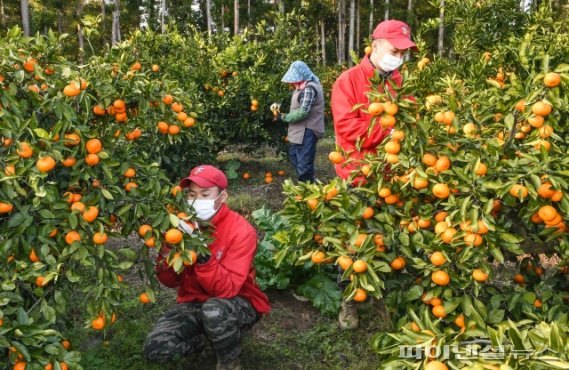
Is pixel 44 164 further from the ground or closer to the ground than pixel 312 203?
further from the ground

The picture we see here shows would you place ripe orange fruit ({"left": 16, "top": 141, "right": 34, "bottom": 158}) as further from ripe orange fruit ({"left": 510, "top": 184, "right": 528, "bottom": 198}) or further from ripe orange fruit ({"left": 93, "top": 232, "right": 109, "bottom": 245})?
ripe orange fruit ({"left": 510, "top": 184, "right": 528, "bottom": 198})

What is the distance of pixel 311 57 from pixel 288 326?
5959mm

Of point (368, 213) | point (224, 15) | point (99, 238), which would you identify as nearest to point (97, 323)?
point (99, 238)

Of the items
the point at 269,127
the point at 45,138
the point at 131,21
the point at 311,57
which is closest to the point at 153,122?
the point at 45,138

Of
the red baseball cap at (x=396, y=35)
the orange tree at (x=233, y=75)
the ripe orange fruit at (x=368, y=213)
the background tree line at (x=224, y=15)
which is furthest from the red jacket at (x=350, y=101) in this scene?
the background tree line at (x=224, y=15)

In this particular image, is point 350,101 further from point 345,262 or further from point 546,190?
point 546,190

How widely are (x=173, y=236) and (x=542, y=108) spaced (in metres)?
1.53

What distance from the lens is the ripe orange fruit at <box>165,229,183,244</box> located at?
229 centimetres

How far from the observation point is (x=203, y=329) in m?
3.16

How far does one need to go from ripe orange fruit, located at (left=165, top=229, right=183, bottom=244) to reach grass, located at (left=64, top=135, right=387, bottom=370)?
4.00 feet

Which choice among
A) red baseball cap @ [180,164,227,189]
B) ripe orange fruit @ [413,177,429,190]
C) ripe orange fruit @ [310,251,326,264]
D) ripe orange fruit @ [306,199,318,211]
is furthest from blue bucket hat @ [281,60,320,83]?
ripe orange fruit @ [413,177,429,190]

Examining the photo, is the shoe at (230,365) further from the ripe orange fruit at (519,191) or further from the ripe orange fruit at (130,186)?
the ripe orange fruit at (519,191)

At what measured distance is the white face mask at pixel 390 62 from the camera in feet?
10.5

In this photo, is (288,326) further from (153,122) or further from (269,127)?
(269,127)
